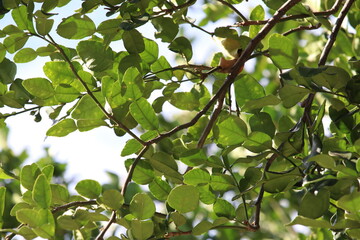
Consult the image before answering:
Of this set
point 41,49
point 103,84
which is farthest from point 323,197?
point 41,49

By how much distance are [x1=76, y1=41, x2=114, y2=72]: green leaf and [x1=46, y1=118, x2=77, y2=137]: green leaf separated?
8 cm

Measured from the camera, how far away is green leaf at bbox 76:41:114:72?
0.86 m

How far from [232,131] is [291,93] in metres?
0.08

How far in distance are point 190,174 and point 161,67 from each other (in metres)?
0.20

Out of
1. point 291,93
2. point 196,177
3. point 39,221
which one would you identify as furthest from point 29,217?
point 291,93

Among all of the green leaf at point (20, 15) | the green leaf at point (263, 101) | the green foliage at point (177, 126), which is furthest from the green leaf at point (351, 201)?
the green leaf at point (20, 15)

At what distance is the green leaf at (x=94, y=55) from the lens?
86 cm

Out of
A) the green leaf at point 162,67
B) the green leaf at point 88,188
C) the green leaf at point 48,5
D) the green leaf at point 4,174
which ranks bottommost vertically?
the green leaf at point 4,174

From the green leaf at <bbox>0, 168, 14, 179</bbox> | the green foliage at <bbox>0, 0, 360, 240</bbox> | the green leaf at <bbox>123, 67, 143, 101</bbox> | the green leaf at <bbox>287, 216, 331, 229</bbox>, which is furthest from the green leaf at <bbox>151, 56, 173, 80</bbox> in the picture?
the green leaf at <bbox>287, 216, 331, 229</bbox>

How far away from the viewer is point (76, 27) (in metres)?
0.89

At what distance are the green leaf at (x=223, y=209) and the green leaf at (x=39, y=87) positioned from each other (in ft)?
0.88

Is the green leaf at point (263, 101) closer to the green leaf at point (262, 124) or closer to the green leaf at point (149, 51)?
the green leaf at point (262, 124)

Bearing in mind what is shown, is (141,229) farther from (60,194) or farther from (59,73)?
(59,73)

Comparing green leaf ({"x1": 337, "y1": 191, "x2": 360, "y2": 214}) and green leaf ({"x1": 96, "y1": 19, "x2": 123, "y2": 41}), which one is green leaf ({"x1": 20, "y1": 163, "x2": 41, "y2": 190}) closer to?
green leaf ({"x1": 96, "y1": 19, "x2": 123, "y2": 41})
